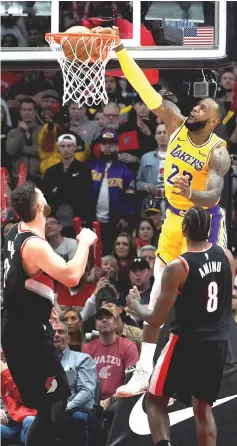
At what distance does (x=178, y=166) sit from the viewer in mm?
9570

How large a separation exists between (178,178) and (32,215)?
107 cm

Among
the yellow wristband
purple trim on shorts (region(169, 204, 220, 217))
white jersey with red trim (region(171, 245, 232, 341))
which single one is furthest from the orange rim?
white jersey with red trim (region(171, 245, 232, 341))

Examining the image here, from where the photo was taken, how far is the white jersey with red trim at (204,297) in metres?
8.41

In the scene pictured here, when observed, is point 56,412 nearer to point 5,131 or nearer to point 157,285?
point 157,285

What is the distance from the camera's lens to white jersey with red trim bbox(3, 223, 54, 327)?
8.52 m

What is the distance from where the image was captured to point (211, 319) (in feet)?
27.8

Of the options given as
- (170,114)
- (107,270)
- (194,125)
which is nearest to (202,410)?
(194,125)

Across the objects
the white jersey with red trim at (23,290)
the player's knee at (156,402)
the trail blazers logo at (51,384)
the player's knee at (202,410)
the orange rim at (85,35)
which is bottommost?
the player's knee at (202,410)

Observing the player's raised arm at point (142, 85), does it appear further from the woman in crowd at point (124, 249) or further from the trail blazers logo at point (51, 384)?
the woman in crowd at point (124, 249)

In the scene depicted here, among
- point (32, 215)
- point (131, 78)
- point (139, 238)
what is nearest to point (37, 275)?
point (32, 215)

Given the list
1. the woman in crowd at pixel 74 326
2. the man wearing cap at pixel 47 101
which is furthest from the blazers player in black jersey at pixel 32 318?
the man wearing cap at pixel 47 101

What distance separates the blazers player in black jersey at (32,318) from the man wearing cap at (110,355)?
2122 mm

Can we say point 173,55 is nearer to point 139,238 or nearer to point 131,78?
point 131,78

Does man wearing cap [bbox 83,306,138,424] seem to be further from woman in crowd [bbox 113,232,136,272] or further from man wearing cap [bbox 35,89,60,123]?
man wearing cap [bbox 35,89,60,123]
